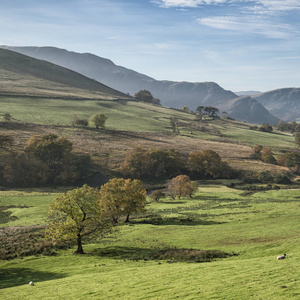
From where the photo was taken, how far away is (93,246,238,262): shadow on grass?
35.6 metres

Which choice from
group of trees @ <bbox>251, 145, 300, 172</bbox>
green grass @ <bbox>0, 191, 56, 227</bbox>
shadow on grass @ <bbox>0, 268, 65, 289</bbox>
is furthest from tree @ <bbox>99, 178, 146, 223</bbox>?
group of trees @ <bbox>251, 145, 300, 172</bbox>

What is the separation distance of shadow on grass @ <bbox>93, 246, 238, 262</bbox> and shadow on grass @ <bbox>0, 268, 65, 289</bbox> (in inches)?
353

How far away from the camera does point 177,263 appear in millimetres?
33750

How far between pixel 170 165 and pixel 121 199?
204 feet

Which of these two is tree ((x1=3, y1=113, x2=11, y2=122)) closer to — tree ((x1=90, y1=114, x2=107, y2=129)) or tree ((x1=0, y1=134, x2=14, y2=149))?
tree ((x1=90, y1=114, x2=107, y2=129))

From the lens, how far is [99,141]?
154 meters

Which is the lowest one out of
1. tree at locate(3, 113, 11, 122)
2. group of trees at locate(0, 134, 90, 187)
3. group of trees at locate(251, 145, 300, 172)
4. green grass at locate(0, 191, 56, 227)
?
green grass at locate(0, 191, 56, 227)

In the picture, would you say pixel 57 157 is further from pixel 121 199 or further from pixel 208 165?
pixel 121 199

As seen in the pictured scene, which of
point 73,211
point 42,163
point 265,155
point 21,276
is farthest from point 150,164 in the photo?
point 21,276

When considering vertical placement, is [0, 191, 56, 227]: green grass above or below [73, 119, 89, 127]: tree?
below

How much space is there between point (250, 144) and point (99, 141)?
9281 centimetres

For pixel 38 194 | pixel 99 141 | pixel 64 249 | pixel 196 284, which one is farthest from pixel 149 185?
pixel 196 284

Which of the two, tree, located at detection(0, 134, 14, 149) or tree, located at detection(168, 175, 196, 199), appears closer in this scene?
tree, located at detection(168, 175, 196, 199)

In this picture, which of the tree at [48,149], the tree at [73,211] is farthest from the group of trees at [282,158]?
the tree at [73,211]
